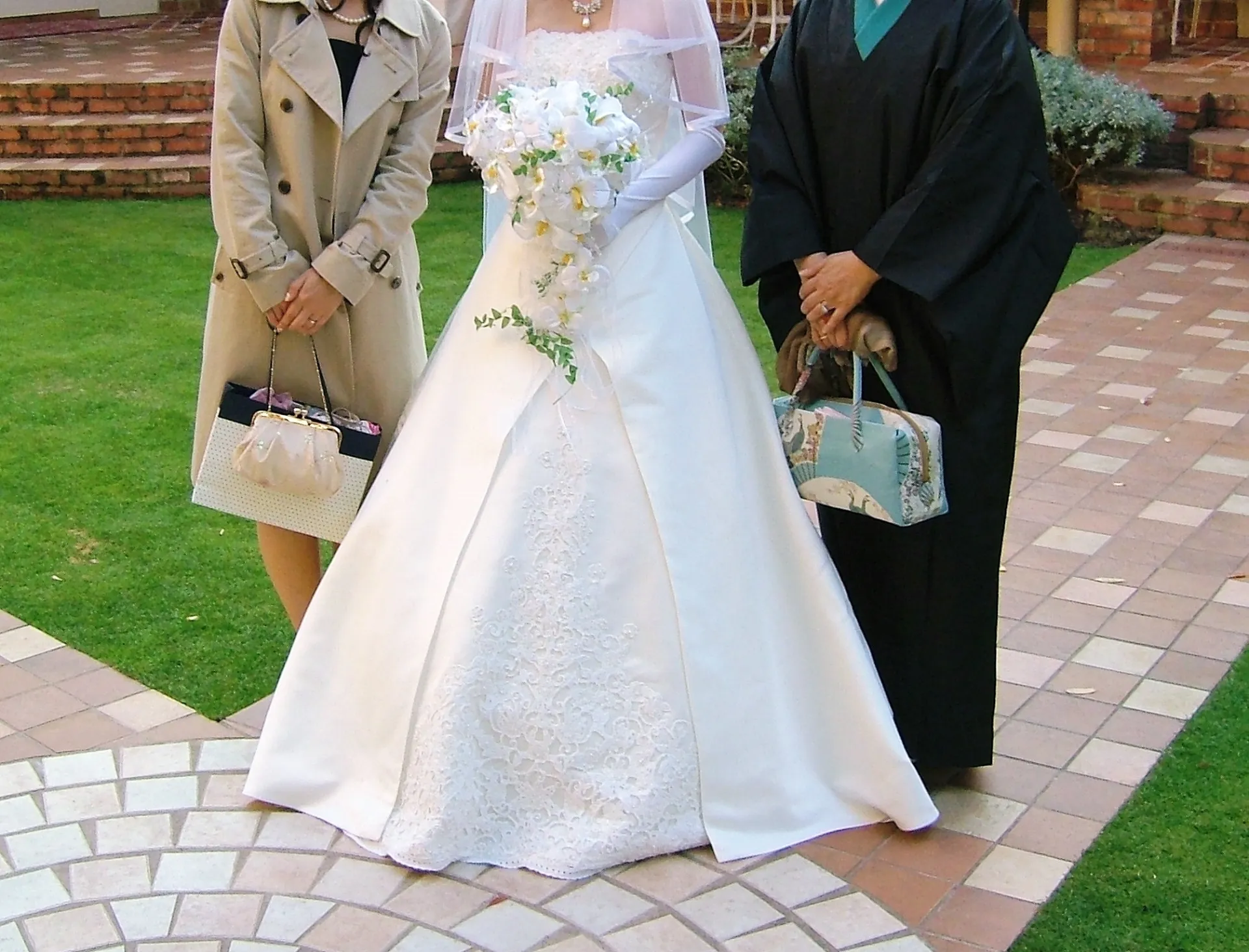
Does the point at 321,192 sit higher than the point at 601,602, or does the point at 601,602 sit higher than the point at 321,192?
the point at 321,192

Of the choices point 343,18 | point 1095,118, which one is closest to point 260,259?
point 343,18

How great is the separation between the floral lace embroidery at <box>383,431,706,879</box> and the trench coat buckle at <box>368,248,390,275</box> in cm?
80

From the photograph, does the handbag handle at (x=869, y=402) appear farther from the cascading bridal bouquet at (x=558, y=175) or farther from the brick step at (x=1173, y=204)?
the brick step at (x=1173, y=204)

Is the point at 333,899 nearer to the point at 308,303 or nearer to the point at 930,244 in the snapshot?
the point at 308,303

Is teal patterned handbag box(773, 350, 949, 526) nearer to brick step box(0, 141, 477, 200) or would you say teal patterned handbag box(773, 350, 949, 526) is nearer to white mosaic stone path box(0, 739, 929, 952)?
white mosaic stone path box(0, 739, 929, 952)

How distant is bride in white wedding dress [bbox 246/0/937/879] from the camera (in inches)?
118

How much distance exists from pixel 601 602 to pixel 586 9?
4.06ft

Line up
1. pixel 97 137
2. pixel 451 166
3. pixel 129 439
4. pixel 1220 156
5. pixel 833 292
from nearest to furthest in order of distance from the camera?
pixel 833 292, pixel 129 439, pixel 1220 156, pixel 97 137, pixel 451 166

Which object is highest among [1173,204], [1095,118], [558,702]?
[558,702]

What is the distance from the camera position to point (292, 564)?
12.3 ft

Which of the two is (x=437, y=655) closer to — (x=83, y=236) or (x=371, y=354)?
(x=371, y=354)

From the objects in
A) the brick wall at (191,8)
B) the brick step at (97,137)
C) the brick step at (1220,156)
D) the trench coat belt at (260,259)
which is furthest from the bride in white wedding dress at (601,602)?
the brick wall at (191,8)

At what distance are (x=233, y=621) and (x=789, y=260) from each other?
195 cm

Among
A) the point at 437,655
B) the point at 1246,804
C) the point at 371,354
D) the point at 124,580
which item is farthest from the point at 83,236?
the point at 1246,804
